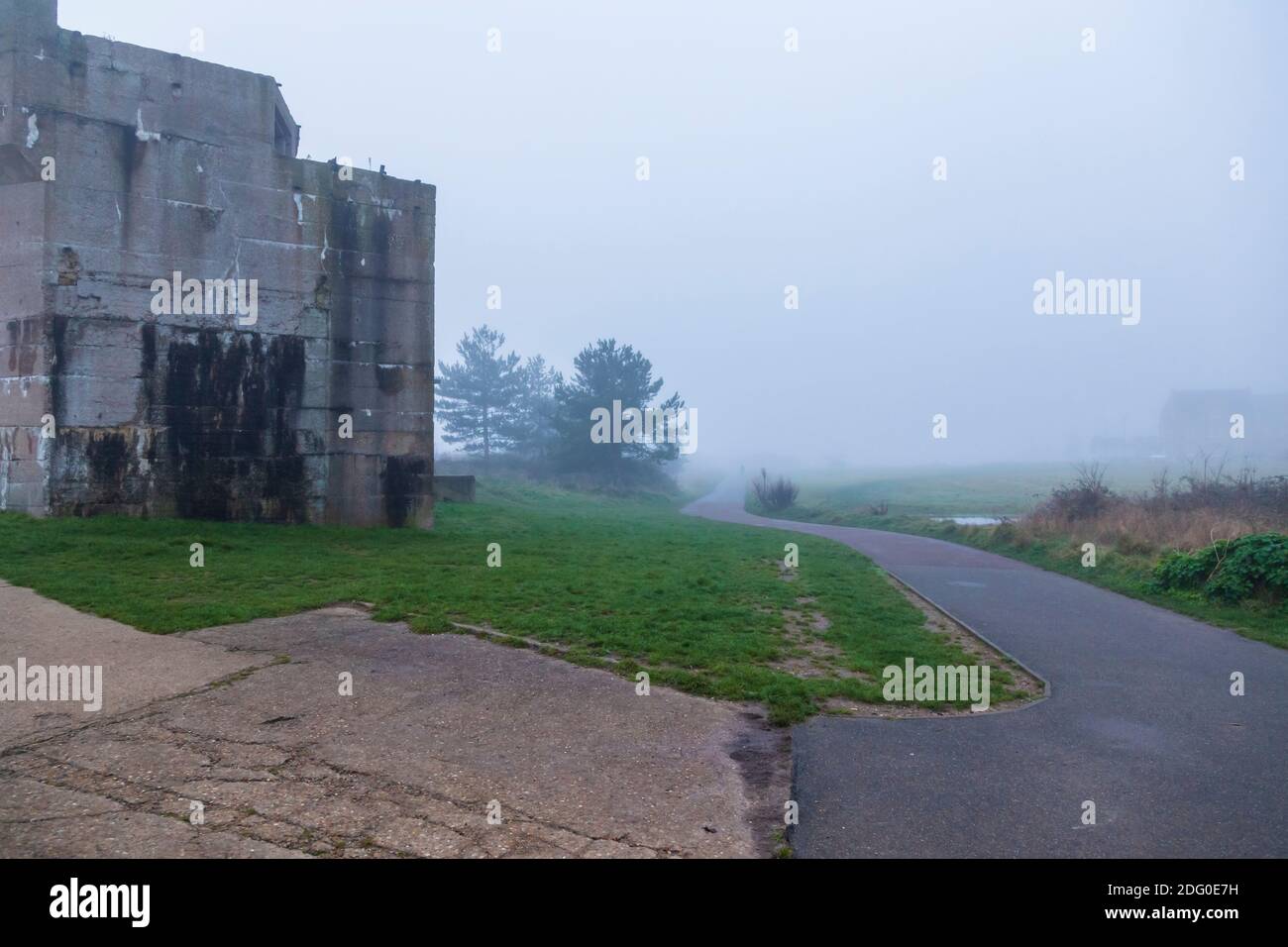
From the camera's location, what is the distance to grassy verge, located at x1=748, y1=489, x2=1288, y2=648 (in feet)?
43.6

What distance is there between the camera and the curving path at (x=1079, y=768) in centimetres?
514

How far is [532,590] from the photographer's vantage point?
13.1 m

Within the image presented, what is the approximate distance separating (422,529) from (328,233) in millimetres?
6669

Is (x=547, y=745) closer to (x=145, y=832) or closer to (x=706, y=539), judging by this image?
(x=145, y=832)

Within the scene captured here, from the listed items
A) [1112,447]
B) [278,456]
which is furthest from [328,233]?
[1112,447]

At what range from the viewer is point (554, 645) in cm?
969

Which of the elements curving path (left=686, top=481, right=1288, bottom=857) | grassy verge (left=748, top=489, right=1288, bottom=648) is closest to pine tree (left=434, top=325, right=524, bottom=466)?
grassy verge (left=748, top=489, right=1288, bottom=648)

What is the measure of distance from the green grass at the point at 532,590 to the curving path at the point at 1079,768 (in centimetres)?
92
